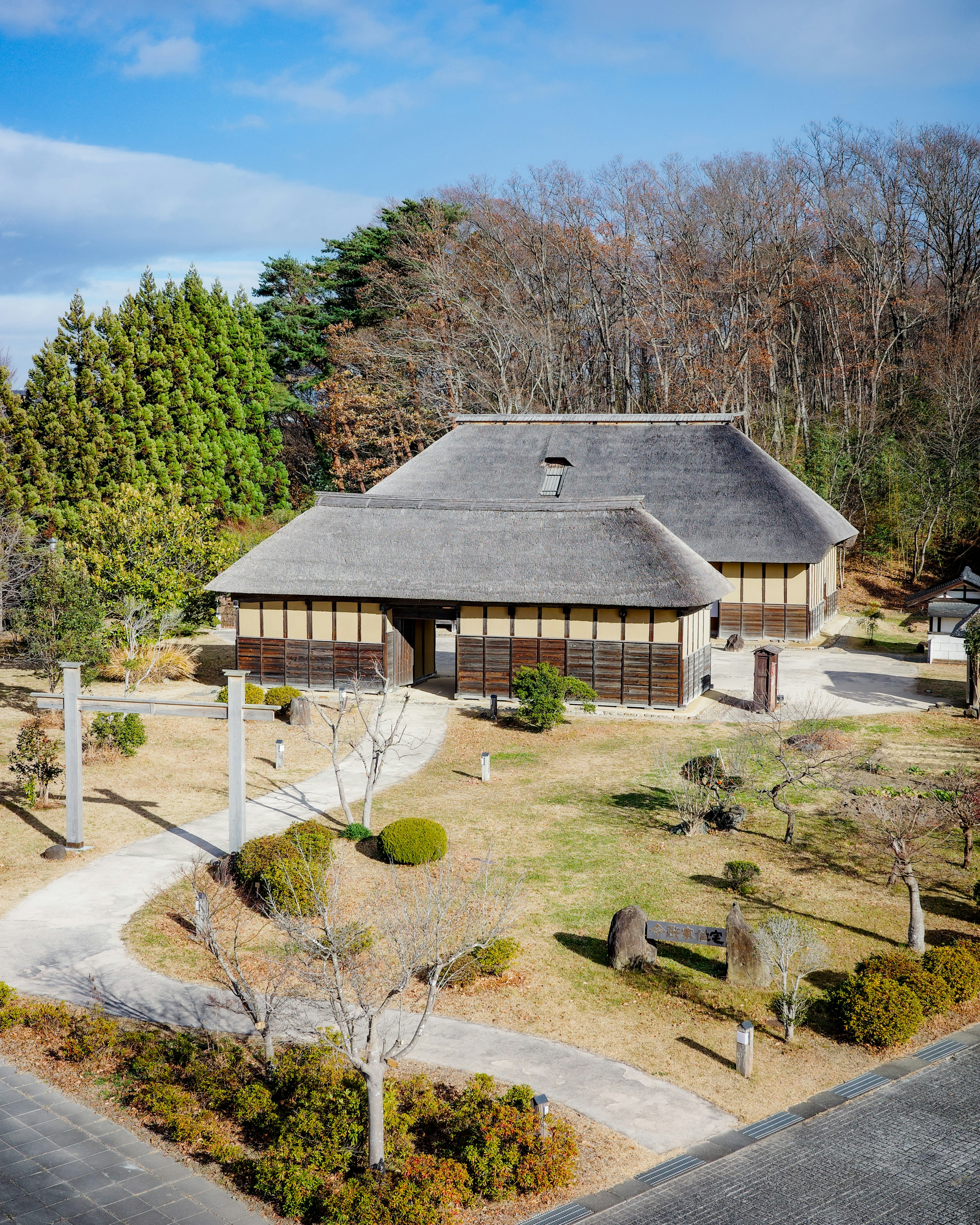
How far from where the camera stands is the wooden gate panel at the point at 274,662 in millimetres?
31859

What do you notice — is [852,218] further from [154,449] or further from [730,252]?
[154,449]

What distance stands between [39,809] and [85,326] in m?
29.2

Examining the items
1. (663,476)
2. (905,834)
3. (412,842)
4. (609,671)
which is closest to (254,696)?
(609,671)

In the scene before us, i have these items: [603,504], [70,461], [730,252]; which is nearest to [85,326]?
[70,461]

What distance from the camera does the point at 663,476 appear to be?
133ft

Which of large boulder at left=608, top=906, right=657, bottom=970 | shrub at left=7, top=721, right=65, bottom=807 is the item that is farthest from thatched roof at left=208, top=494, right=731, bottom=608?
large boulder at left=608, top=906, right=657, bottom=970

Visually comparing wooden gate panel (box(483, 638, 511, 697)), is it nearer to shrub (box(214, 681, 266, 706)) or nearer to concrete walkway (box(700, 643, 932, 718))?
concrete walkway (box(700, 643, 932, 718))

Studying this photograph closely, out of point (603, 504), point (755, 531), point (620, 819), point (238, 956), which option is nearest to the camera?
point (238, 956)

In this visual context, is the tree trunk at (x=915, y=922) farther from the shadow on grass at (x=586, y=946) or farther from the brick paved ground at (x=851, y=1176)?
the shadow on grass at (x=586, y=946)

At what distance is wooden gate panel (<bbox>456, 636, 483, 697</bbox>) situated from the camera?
30.5 metres

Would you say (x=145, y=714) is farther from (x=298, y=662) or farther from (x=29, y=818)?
(x=298, y=662)

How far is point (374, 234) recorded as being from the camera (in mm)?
58594

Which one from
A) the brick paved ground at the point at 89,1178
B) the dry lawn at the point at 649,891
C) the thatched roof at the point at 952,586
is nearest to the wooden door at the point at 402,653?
the dry lawn at the point at 649,891

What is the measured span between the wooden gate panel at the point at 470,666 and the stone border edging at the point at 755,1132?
18854 millimetres
